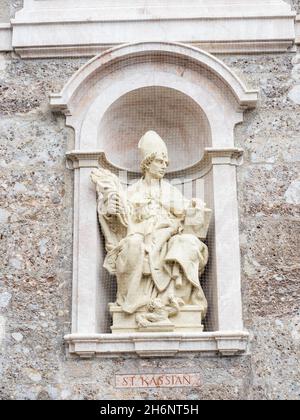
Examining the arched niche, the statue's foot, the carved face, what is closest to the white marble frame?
the arched niche

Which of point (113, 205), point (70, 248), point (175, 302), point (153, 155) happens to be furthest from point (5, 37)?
point (175, 302)

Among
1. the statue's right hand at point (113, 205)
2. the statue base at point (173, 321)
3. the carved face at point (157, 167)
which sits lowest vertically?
the statue base at point (173, 321)

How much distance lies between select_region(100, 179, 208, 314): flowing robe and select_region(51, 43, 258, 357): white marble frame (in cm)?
15

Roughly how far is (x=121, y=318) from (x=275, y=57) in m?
2.63

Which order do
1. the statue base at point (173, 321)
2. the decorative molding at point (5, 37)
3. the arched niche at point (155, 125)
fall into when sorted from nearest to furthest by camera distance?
the statue base at point (173, 321) < the arched niche at point (155, 125) < the decorative molding at point (5, 37)

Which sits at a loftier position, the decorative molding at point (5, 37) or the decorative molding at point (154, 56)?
the decorative molding at point (5, 37)

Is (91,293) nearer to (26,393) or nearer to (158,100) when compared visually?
(26,393)

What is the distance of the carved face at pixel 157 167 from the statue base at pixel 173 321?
1.20m

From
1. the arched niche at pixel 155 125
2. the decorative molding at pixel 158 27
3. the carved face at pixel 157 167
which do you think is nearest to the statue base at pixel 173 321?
the carved face at pixel 157 167

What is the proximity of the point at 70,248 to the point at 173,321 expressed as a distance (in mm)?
1024

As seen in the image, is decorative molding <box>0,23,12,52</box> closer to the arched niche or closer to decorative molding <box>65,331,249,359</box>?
the arched niche

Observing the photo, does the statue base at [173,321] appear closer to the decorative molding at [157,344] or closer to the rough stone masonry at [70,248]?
the decorative molding at [157,344]

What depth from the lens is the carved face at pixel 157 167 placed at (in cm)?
730

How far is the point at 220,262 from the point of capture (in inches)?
271
